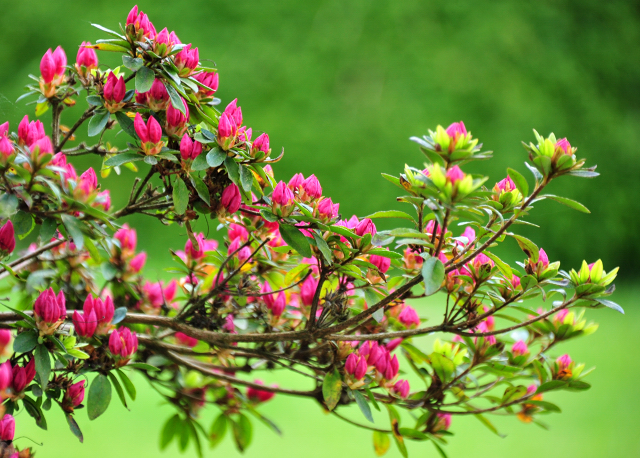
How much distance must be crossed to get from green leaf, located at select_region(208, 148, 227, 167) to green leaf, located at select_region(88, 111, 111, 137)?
120 millimetres

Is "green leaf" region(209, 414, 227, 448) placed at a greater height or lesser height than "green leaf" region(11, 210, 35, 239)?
lesser

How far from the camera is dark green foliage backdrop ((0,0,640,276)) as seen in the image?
349cm

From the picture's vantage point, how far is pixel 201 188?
0.60 m

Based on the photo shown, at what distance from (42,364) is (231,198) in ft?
0.81

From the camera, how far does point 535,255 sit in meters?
0.62

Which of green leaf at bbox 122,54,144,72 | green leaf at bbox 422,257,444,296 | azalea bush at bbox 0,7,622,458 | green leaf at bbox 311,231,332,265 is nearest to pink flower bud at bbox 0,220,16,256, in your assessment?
azalea bush at bbox 0,7,622,458

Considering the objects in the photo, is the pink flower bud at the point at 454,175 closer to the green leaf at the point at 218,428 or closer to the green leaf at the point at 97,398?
the green leaf at the point at 97,398

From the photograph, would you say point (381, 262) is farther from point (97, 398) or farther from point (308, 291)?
point (97, 398)

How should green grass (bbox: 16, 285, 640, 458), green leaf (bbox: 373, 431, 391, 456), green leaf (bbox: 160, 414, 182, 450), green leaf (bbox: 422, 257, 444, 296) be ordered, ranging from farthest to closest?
green grass (bbox: 16, 285, 640, 458) → green leaf (bbox: 160, 414, 182, 450) → green leaf (bbox: 373, 431, 391, 456) → green leaf (bbox: 422, 257, 444, 296)

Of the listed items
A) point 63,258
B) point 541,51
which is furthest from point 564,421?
point 541,51

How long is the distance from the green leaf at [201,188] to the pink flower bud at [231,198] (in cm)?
2

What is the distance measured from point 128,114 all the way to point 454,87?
324 cm

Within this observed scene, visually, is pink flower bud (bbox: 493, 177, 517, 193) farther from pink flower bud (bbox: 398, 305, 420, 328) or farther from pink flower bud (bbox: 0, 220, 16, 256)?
pink flower bud (bbox: 0, 220, 16, 256)

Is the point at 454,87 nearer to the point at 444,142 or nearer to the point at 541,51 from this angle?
the point at 541,51
